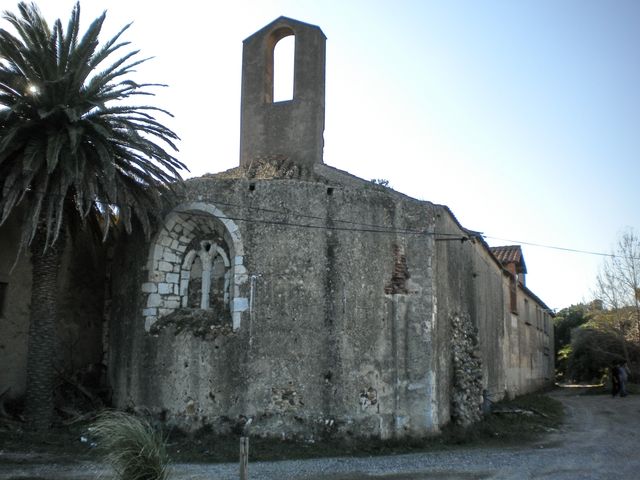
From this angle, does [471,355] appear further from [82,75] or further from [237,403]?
[82,75]

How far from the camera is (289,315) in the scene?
12852 mm

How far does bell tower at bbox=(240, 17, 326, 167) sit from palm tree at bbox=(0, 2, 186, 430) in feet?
13.6

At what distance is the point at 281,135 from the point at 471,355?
7.33 metres

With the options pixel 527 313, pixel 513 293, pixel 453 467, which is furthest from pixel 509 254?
pixel 453 467

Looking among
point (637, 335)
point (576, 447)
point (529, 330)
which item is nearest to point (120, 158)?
point (576, 447)

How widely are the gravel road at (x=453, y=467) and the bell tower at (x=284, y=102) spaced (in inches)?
311

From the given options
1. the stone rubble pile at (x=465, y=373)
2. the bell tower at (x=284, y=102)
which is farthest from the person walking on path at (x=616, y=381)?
the bell tower at (x=284, y=102)

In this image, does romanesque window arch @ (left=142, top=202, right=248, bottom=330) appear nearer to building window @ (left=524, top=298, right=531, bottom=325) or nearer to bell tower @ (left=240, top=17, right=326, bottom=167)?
bell tower @ (left=240, top=17, right=326, bottom=167)

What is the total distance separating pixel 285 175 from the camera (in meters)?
15.2

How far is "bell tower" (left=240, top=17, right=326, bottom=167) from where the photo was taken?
A: 1645cm

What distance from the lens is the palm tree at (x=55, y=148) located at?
1189cm

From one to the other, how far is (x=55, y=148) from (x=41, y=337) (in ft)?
12.0

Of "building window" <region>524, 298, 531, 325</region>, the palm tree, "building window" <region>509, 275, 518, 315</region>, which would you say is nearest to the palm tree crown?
the palm tree

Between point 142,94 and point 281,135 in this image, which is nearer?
point 142,94
